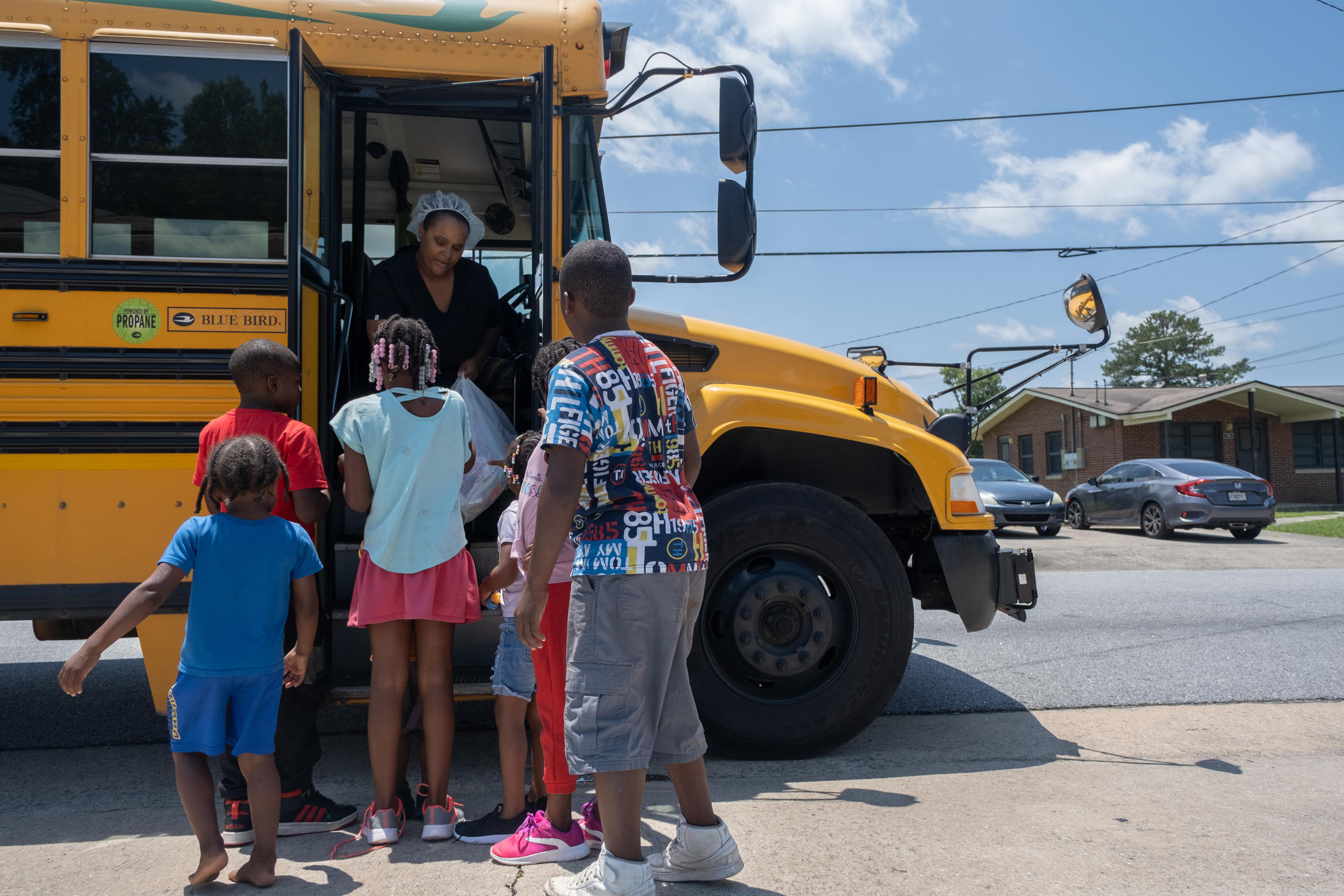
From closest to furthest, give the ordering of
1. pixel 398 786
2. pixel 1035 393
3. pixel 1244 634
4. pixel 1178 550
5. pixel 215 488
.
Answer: pixel 215 488
pixel 398 786
pixel 1244 634
pixel 1178 550
pixel 1035 393

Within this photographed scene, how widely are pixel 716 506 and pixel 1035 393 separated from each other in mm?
31206

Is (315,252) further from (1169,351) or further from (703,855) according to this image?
(1169,351)

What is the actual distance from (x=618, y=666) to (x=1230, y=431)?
1208 inches

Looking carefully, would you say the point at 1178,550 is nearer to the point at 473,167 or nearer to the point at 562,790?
the point at 473,167

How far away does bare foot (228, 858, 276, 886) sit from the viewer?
2.70 metres

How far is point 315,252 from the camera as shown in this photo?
386cm

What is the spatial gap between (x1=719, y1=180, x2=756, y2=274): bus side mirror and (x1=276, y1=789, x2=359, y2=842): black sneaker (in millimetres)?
2464

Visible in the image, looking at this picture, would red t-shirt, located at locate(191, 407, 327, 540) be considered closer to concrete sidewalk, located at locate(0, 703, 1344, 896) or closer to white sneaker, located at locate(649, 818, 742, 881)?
concrete sidewalk, located at locate(0, 703, 1344, 896)

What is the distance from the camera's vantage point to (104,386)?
11.6 feet

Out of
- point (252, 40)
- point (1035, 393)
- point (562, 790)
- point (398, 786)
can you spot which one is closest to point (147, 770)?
point (398, 786)

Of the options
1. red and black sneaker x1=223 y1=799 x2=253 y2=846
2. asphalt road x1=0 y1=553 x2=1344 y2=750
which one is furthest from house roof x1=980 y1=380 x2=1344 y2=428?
red and black sneaker x1=223 y1=799 x2=253 y2=846

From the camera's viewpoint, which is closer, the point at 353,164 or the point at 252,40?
the point at 252,40

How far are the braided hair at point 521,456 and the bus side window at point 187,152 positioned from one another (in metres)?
1.30

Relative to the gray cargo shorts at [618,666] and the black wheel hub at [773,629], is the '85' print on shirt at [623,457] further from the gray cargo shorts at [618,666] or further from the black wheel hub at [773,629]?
the black wheel hub at [773,629]
